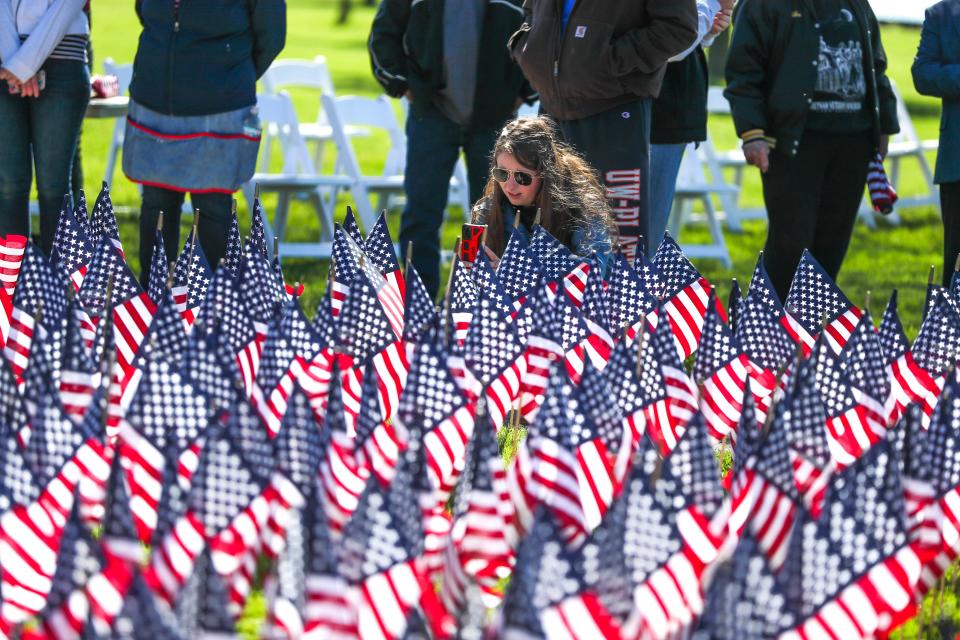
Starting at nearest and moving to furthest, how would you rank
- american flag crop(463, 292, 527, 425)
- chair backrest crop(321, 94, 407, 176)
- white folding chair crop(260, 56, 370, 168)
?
american flag crop(463, 292, 527, 425)
chair backrest crop(321, 94, 407, 176)
white folding chair crop(260, 56, 370, 168)

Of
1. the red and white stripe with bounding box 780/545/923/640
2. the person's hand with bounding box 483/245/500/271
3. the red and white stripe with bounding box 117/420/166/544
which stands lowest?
the person's hand with bounding box 483/245/500/271

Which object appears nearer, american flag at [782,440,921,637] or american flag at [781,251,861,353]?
american flag at [782,440,921,637]

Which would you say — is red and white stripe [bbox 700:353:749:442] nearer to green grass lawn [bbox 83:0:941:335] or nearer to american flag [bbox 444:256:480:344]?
american flag [bbox 444:256:480:344]

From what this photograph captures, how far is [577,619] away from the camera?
12.5 ft

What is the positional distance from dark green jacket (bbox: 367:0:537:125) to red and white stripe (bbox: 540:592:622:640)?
17.6 feet

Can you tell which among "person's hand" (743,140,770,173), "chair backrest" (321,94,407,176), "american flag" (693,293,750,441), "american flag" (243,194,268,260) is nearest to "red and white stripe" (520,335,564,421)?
"american flag" (693,293,750,441)

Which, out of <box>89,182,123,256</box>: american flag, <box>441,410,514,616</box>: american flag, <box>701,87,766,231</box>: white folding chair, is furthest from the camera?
<box>701,87,766,231</box>: white folding chair

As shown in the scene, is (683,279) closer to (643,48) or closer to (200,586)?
(643,48)

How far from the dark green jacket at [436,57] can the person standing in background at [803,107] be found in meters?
1.32

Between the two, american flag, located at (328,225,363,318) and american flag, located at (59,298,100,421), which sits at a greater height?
american flag, located at (59,298,100,421)

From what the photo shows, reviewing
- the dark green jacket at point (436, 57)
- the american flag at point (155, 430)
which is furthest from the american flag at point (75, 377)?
the dark green jacket at point (436, 57)

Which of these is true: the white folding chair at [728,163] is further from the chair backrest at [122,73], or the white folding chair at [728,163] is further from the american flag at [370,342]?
the american flag at [370,342]

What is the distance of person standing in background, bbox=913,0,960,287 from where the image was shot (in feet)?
26.9

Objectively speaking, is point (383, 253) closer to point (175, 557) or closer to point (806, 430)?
point (806, 430)
